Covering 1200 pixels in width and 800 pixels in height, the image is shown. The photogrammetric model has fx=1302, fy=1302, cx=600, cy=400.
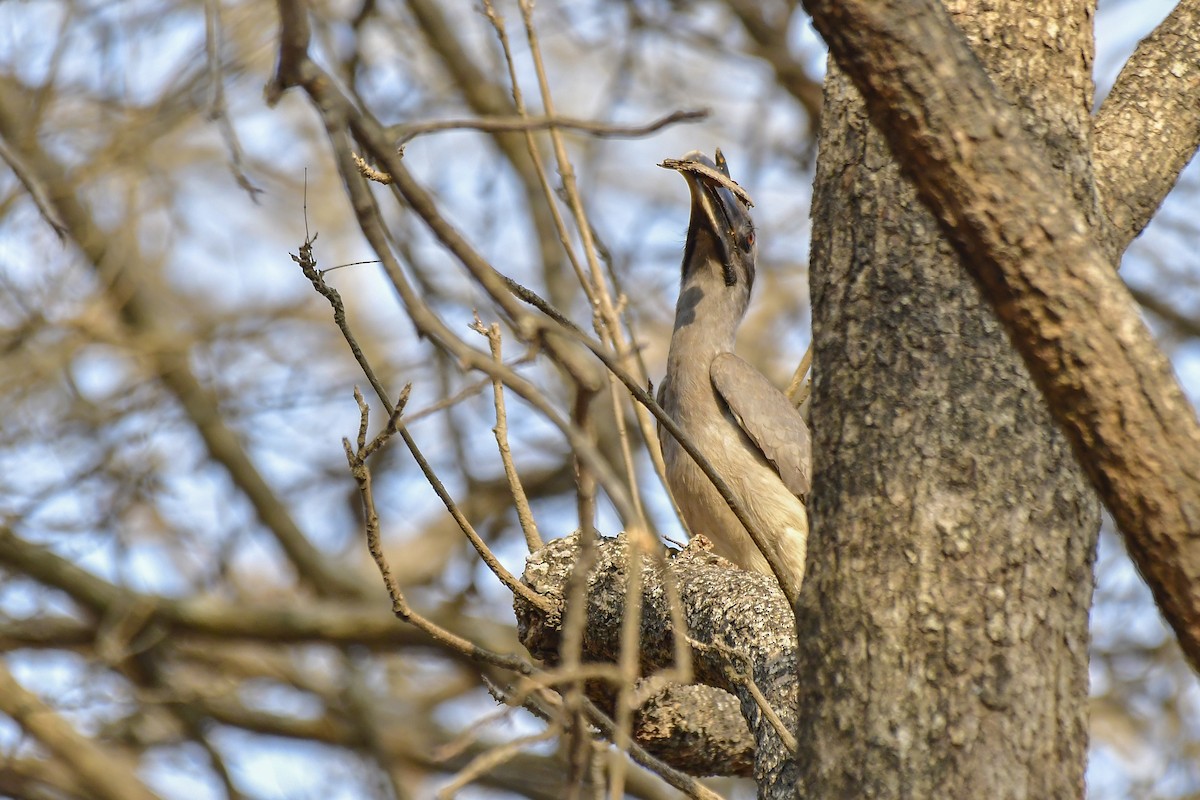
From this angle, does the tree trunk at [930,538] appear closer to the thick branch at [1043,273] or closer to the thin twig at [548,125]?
the thick branch at [1043,273]

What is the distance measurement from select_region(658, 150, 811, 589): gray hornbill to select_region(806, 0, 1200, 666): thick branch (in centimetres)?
314

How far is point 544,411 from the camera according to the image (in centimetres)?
161

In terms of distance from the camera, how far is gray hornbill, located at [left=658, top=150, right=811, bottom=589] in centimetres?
518

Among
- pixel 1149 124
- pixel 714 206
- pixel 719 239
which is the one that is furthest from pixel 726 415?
pixel 1149 124

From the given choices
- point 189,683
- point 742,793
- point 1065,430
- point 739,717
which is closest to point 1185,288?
point 742,793

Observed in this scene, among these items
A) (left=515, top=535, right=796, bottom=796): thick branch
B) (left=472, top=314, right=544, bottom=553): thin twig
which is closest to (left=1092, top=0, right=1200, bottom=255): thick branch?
(left=515, top=535, right=796, bottom=796): thick branch

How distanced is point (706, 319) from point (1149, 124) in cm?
278

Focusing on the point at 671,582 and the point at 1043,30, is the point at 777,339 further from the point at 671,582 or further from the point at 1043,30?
the point at 671,582

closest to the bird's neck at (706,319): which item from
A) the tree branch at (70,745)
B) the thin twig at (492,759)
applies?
the tree branch at (70,745)

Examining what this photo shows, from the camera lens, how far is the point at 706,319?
573 cm

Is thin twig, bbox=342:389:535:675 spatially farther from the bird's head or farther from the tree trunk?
the bird's head

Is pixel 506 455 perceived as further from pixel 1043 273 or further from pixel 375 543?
pixel 1043 273

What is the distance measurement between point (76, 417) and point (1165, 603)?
7400mm

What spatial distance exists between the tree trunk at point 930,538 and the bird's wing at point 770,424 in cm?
304
